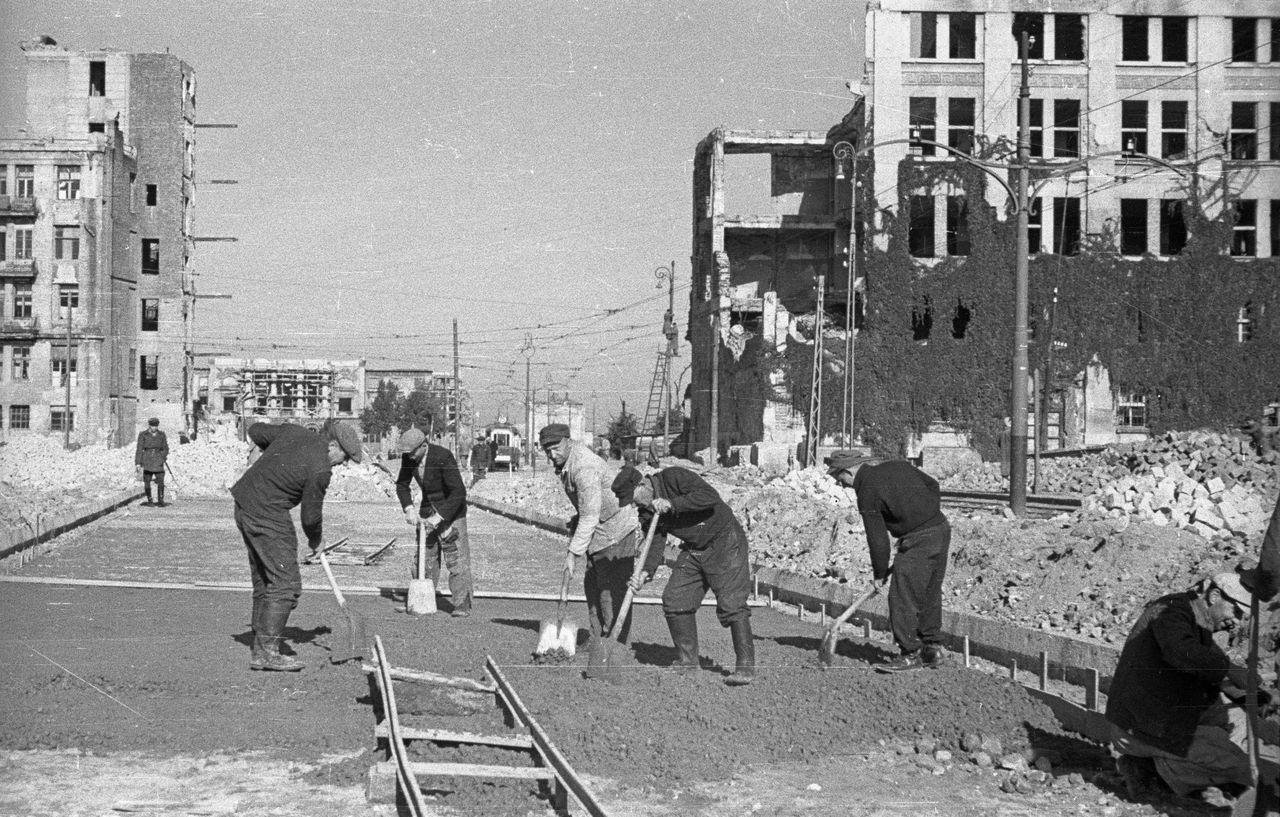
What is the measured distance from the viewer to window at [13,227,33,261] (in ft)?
201

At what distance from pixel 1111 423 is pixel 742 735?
39.0 metres

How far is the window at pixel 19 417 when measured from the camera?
189ft

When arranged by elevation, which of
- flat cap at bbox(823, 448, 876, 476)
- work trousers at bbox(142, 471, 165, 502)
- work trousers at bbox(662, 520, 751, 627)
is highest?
flat cap at bbox(823, 448, 876, 476)

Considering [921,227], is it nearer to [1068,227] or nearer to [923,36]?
[1068,227]

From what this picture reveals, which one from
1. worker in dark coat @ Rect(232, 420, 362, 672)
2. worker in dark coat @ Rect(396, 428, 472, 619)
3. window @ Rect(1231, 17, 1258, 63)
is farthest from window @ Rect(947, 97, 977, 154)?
worker in dark coat @ Rect(232, 420, 362, 672)

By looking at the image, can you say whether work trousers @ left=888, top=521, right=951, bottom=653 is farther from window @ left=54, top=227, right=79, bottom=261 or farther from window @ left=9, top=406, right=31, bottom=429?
window @ left=54, top=227, right=79, bottom=261

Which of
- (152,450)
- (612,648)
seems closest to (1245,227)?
(152,450)

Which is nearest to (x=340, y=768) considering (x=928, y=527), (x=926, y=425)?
(x=928, y=527)

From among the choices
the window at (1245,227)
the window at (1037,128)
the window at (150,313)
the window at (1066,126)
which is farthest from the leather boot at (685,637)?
the window at (150,313)

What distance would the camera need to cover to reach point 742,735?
309 inches

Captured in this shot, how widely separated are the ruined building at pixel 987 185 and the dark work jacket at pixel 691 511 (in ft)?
104

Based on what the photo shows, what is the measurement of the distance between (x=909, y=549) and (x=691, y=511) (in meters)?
1.76

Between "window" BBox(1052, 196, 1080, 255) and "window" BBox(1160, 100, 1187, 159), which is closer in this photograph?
"window" BBox(1160, 100, 1187, 159)

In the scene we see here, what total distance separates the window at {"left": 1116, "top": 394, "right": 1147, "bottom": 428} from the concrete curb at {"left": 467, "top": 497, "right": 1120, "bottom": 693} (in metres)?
30.8
